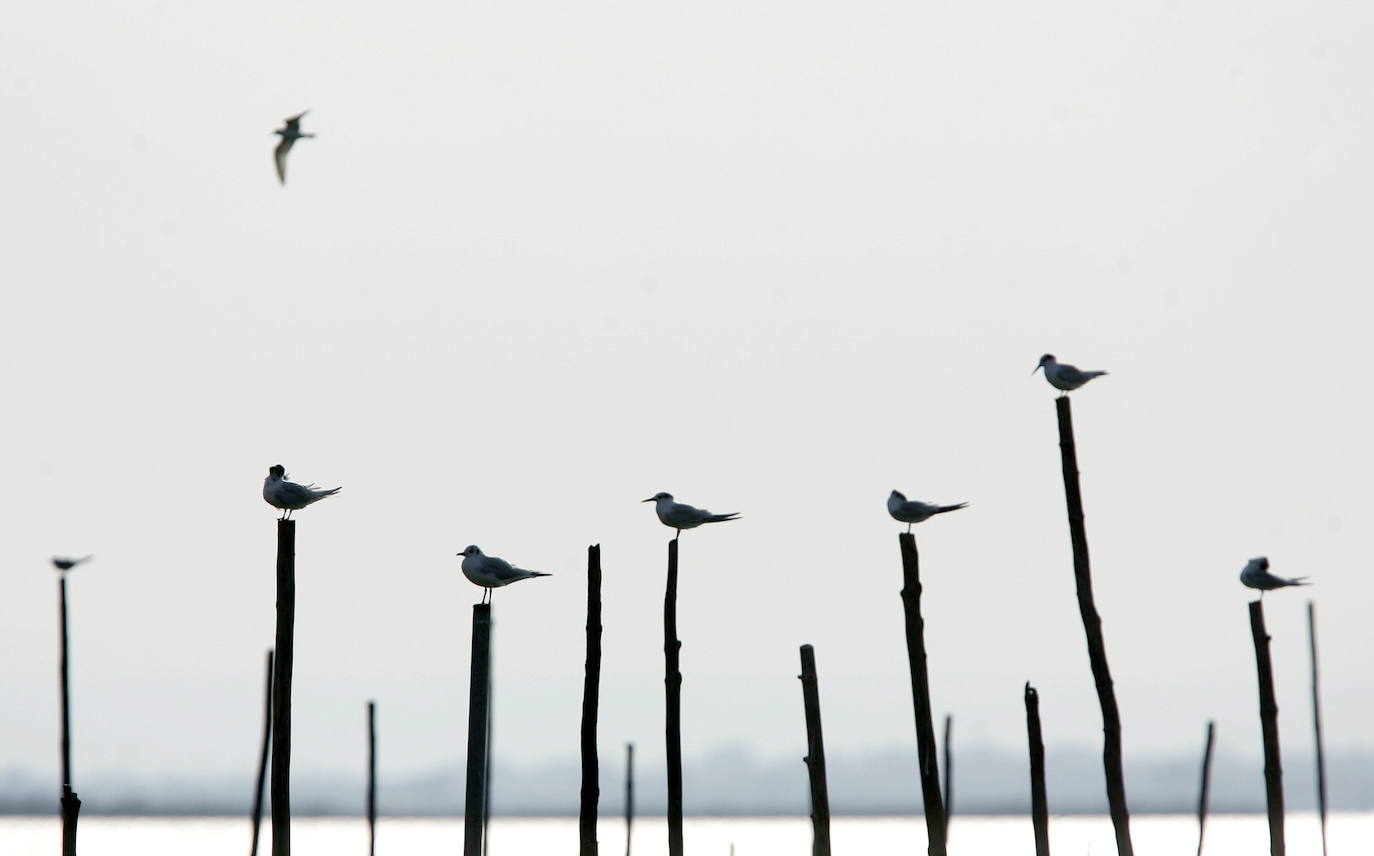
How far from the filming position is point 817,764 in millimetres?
17484

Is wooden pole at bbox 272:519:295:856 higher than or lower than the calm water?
higher

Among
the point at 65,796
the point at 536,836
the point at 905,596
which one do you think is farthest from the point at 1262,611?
the point at 536,836

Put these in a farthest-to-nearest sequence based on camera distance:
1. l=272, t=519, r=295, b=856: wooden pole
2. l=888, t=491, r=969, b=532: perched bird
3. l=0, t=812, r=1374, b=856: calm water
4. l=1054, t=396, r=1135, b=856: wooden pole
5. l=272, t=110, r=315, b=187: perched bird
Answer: l=0, t=812, r=1374, b=856: calm water → l=272, t=110, r=315, b=187: perched bird → l=888, t=491, r=969, b=532: perched bird → l=1054, t=396, r=1135, b=856: wooden pole → l=272, t=519, r=295, b=856: wooden pole

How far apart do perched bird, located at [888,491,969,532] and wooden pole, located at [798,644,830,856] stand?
378cm

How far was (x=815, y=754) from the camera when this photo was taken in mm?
17516

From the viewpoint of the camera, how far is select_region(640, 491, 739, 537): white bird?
20.7 metres

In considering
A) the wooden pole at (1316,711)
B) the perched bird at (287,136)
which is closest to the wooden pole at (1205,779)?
the wooden pole at (1316,711)

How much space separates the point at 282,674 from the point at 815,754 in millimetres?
5148

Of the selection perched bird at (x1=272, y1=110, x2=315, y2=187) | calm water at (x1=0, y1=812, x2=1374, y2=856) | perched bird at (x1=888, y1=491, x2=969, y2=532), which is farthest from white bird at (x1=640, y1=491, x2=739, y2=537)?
calm water at (x1=0, y1=812, x2=1374, y2=856)

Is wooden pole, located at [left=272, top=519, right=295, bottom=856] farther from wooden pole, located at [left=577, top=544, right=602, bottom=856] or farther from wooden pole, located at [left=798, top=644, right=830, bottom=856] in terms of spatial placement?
wooden pole, located at [left=798, top=644, right=830, bottom=856]

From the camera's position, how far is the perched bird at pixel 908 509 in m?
21.1

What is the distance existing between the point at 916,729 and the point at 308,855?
51.8 meters

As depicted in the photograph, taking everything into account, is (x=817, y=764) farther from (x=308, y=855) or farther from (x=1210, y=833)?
(x=1210, y=833)

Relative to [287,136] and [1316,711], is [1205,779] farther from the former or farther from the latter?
[287,136]
